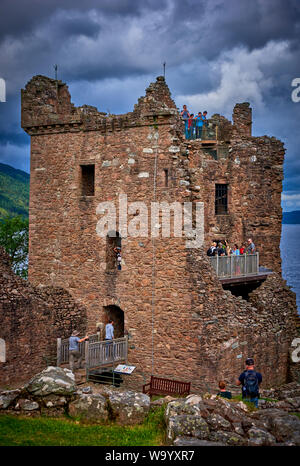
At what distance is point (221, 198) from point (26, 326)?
16.0 m

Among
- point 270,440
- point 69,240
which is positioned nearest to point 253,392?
point 270,440

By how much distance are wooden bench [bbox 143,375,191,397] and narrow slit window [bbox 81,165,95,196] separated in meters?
8.65

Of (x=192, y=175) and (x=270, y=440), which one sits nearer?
(x=270, y=440)

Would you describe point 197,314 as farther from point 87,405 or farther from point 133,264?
point 87,405

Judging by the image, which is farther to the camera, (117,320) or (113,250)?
(117,320)

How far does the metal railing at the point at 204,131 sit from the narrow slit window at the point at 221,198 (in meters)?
2.90

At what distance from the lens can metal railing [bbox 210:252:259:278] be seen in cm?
2255

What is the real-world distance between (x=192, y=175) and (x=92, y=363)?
787 centimetres

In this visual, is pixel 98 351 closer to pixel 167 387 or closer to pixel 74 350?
pixel 74 350

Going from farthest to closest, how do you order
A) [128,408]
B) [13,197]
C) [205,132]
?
[13,197], [205,132], [128,408]

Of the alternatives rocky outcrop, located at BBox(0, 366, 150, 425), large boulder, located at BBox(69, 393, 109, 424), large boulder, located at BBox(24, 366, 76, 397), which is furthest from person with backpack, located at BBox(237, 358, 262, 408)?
large boulder, located at BBox(24, 366, 76, 397)

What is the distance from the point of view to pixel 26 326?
747 inches

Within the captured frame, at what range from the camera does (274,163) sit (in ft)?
98.6

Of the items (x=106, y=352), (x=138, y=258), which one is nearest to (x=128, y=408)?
(x=106, y=352)
